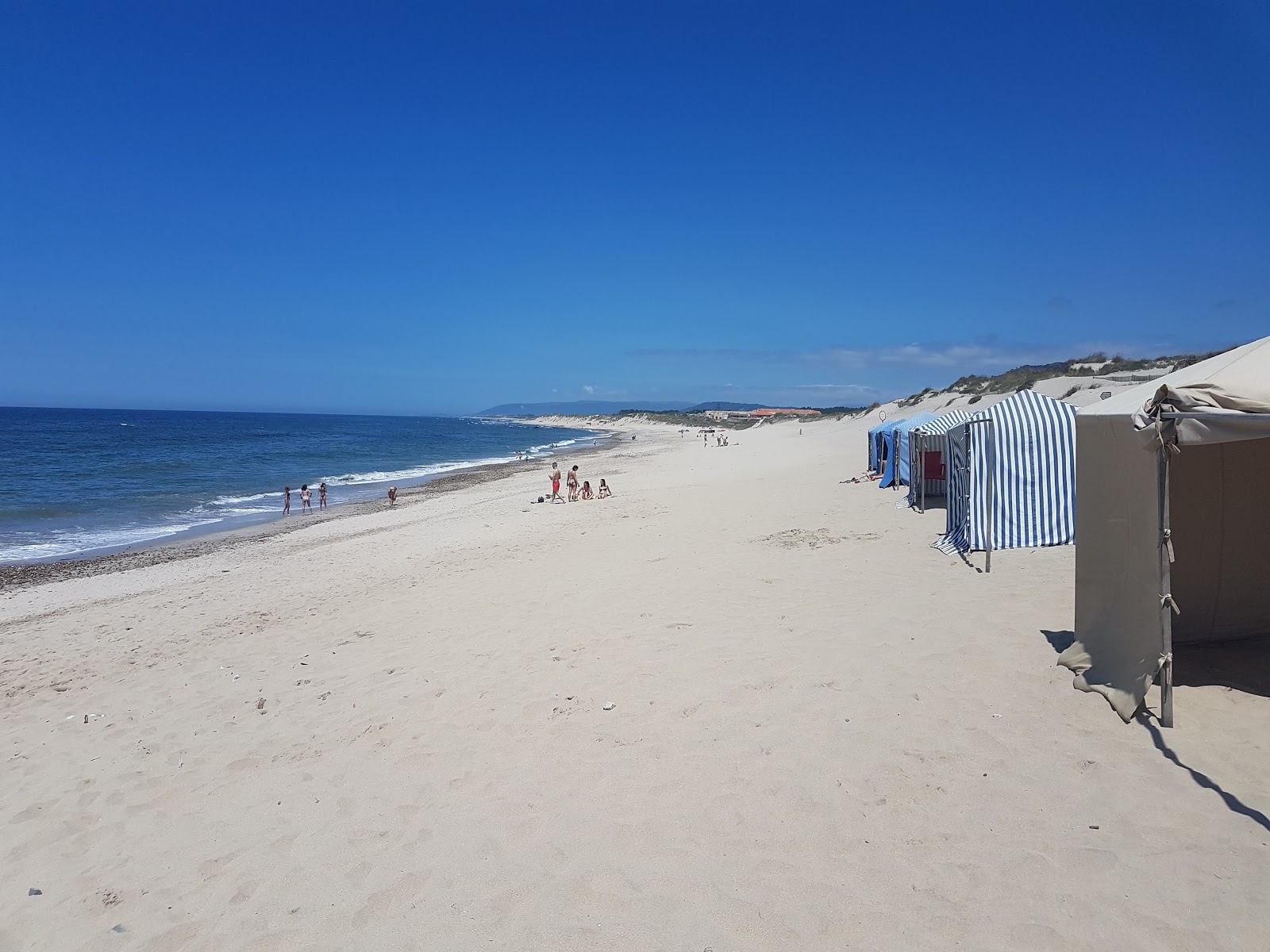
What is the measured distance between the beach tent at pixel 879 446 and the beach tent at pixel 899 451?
0.46 metres

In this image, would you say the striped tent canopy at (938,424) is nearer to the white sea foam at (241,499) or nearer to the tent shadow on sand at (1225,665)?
the tent shadow on sand at (1225,665)

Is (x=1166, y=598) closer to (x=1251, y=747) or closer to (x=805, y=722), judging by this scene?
(x=1251, y=747)

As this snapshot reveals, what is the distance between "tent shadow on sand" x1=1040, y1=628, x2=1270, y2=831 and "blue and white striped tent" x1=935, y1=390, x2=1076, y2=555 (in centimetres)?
363

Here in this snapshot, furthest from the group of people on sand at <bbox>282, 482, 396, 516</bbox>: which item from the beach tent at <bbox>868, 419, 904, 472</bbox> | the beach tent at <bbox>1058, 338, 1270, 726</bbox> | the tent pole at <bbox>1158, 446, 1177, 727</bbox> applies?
the tent pole at <bbox>1158, 446, 1177, 727</bbox>

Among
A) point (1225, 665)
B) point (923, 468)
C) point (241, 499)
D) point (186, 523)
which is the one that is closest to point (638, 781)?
point (1225, 665)

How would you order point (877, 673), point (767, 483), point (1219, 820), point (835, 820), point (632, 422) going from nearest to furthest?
point (1219, 820) → point (835, 820) → point (877, 673) → point (767, 483) → point (632, 422)

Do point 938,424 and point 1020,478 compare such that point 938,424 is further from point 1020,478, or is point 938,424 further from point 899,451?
point 1020,478

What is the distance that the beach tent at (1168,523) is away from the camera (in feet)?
12.8

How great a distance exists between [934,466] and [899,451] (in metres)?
2.51

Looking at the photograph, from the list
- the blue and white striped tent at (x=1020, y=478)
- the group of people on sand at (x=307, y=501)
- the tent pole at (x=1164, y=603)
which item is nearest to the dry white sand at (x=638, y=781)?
the tent pole at (x=1164, y=603)

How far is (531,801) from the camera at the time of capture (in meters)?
4.12

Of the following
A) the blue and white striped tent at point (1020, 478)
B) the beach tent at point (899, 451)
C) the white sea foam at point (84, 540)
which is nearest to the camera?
the blue and white striped tent at point (1020, 478)

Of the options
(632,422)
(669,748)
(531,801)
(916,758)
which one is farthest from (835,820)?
(632,422)

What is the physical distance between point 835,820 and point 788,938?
857 mm
